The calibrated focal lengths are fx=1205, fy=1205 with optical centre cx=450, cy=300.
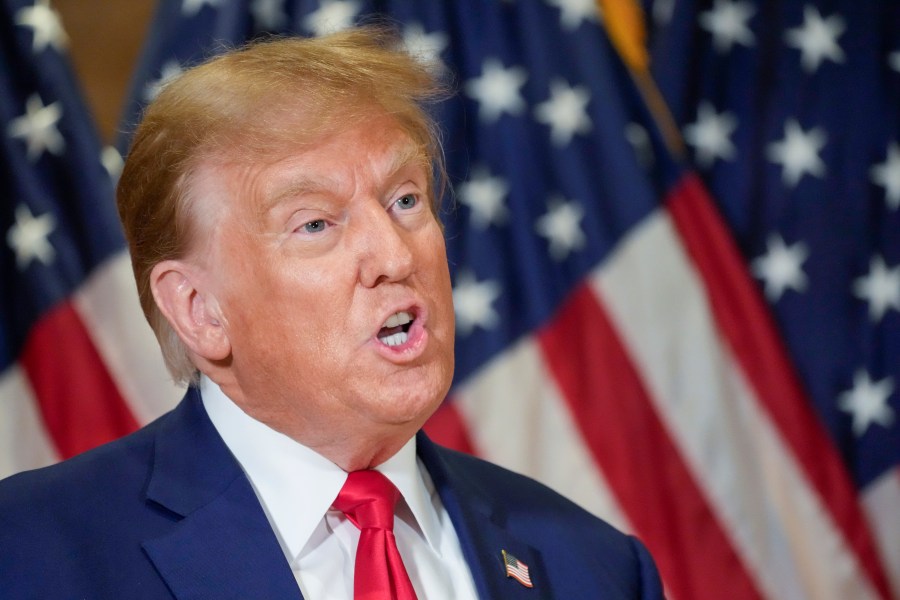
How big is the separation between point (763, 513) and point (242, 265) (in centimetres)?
234

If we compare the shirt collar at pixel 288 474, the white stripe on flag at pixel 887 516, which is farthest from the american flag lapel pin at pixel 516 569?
the white stripe on flag at pixel 887 516

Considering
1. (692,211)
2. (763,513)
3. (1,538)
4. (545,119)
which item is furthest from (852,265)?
(1,538)

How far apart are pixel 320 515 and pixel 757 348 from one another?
224 cm

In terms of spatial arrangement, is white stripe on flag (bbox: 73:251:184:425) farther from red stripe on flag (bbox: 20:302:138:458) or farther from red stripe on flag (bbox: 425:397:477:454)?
red stripe on flag (bbox: 425:397:477:454)

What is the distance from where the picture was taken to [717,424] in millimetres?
3645

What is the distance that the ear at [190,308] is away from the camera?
185 centimetres

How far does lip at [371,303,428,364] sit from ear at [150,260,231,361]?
0.26 m

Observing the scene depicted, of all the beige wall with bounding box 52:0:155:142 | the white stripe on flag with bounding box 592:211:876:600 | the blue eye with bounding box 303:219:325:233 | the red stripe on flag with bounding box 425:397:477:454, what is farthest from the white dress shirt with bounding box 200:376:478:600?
the white stripe on flag with bounding box 592:211:876:600

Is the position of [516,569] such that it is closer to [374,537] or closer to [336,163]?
[374,537]

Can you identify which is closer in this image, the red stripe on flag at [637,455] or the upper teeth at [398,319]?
the upper teeth at [398,319]

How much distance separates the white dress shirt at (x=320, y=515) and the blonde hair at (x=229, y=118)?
20cm

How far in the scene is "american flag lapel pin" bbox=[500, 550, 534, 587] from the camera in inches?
76.8

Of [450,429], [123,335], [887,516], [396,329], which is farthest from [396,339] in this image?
[887,516]

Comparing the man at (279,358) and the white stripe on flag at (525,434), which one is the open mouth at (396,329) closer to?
the man at (279,358)
